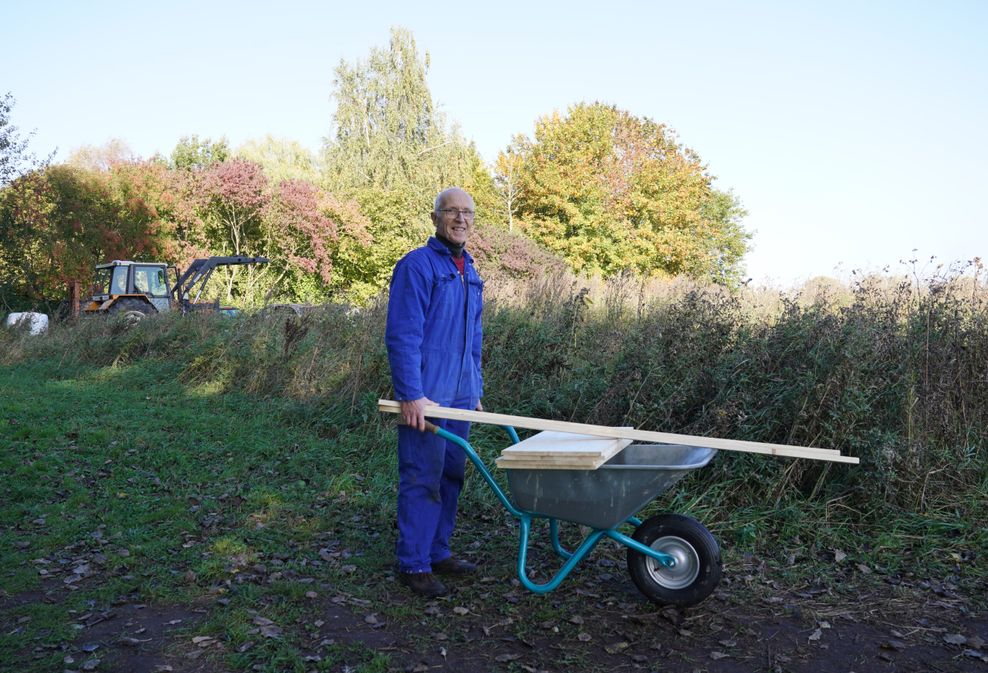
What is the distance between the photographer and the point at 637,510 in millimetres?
3139

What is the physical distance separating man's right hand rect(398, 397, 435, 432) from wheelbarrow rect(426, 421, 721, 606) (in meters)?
0.09

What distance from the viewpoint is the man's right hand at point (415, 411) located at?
3.37m

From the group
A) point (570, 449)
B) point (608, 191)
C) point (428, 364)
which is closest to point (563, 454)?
point (570, 449)

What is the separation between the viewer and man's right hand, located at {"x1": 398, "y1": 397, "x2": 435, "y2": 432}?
337cm

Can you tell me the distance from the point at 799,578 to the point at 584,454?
175 cm

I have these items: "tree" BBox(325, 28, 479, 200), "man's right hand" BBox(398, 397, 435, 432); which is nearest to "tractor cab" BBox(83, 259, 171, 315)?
"tree" BBox(325, 28, 479, 200)

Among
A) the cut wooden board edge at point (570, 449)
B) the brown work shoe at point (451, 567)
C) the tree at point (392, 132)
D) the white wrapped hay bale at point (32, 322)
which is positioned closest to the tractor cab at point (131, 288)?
the white wrapped hay bale at point (32, 322)

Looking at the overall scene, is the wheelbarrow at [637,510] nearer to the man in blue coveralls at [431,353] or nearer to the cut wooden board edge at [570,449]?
the cut wooden board edge at [570,449]

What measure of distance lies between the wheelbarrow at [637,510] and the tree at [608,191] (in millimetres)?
23903

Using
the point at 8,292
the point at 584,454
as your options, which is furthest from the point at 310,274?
the point at 584,454

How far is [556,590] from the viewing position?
377cm

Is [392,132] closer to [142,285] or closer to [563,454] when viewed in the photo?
[142,285]

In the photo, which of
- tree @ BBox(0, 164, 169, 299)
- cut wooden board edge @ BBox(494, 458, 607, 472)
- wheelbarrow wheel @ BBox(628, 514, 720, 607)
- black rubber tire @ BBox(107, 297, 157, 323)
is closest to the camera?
cut wooden board edge @ BBox(494, 458, 607, 472)

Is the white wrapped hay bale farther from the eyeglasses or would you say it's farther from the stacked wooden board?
the stacked wooden board
